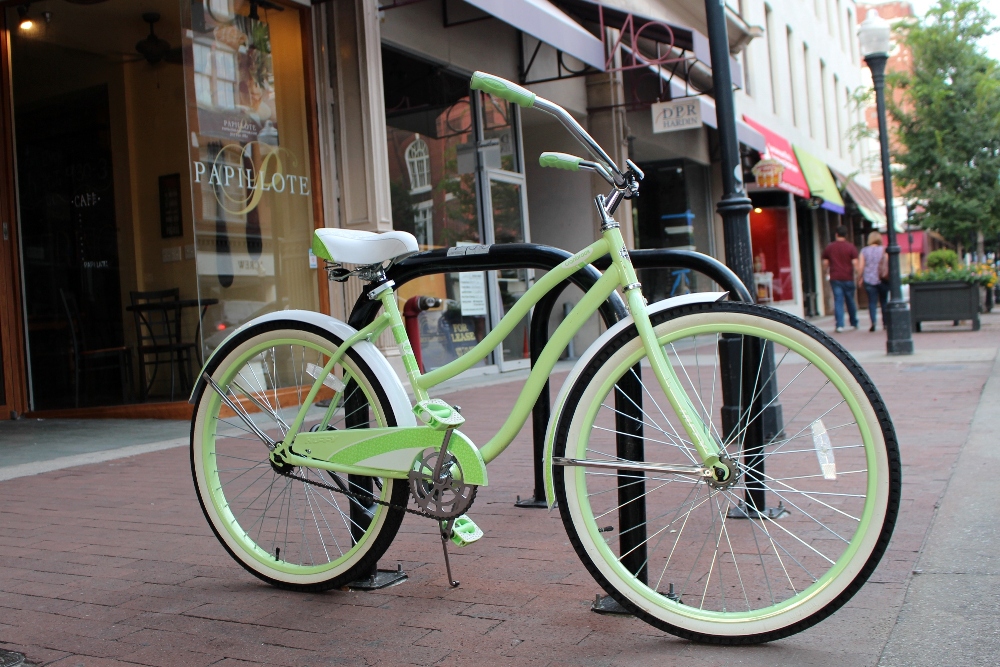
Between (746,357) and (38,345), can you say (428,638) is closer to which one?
(746,357)

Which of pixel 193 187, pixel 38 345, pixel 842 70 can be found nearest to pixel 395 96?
pixel 193 187

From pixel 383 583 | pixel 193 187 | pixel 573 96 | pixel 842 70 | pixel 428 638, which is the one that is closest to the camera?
pixel 428 638

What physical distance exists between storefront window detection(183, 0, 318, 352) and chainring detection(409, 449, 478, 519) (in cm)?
585

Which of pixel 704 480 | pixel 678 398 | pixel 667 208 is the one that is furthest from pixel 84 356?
pixel 667 208

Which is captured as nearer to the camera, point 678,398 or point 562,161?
point 678,398

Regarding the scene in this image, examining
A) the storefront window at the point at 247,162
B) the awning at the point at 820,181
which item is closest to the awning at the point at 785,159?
the awning at the point at 820,181

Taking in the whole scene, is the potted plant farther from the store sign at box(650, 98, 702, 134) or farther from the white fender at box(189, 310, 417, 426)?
the white fender at box(189, 310, 417, 426)

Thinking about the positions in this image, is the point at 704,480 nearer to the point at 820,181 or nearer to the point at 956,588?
the point at 956,588

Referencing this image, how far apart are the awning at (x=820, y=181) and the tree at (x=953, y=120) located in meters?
3.08

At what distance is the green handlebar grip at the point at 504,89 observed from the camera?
2.55m

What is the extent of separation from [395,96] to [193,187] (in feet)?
10.7

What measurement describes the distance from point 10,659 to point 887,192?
12.1 m

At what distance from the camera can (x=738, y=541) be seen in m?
3.52

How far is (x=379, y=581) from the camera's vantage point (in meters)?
3.13
